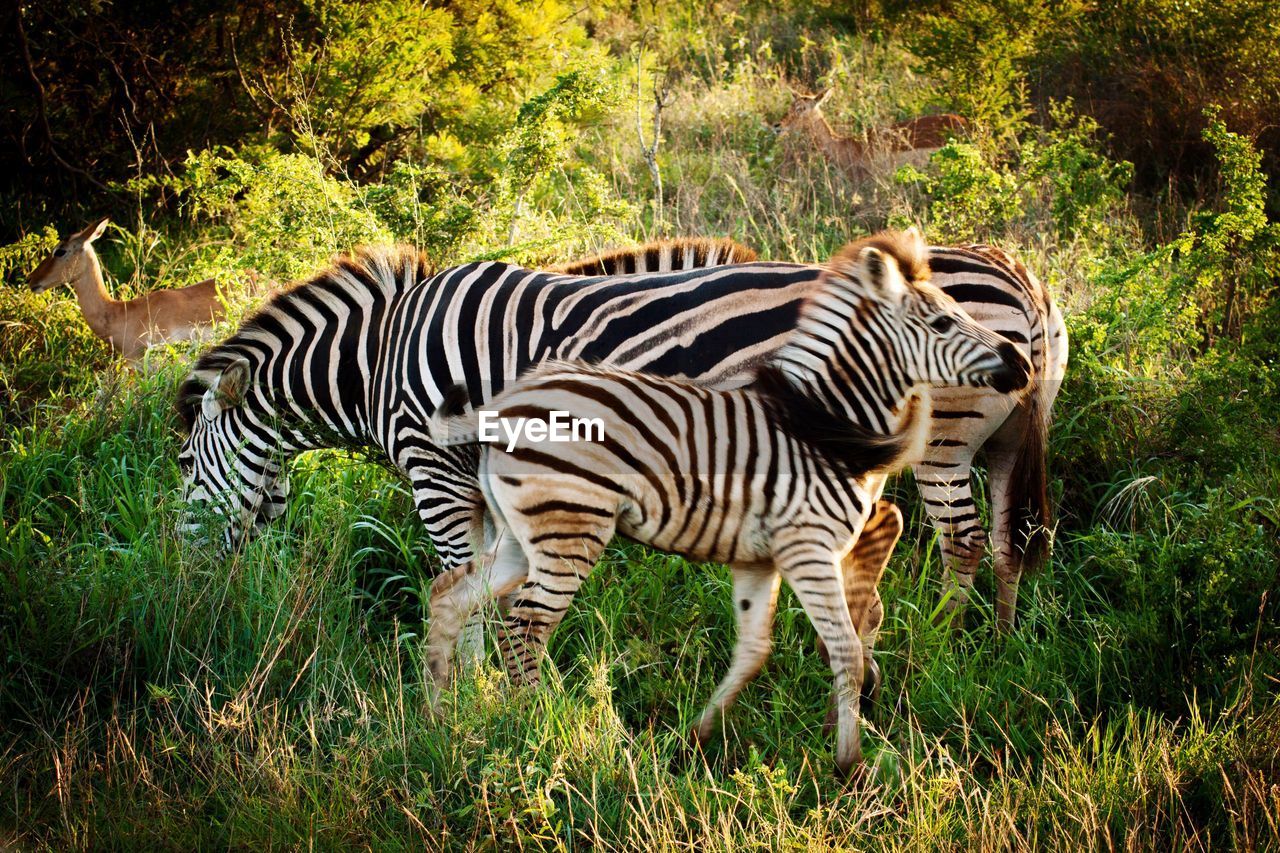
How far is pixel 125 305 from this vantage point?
8.59 metres

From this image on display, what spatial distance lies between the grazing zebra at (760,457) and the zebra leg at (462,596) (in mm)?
126

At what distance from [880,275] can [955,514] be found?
1456 mm

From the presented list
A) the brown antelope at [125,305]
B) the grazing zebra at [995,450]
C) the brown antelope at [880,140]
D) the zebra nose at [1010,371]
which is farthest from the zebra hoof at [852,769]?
the brown antelope at [880,140]

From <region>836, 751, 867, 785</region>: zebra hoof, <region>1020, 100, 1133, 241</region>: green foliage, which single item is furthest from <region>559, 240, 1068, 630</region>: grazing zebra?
<region>1020, 100, 1133, 241</region>: green foliage

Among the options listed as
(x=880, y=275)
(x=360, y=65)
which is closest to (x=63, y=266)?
(x=360, y=65)

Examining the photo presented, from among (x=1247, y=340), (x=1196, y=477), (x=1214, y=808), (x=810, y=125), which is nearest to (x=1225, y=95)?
(x=810, y=125)

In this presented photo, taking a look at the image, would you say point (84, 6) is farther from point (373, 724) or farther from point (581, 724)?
point (581, 724)

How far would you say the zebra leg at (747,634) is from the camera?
440cm

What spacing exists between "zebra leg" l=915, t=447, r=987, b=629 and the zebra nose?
0.95 meters

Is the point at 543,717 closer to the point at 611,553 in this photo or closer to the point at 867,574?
the point at 867,574

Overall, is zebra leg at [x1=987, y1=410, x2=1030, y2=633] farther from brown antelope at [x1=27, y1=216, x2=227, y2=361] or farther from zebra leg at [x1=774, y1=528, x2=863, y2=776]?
brown antelope at [x1=27, y1=216, x2=227, y2=361]

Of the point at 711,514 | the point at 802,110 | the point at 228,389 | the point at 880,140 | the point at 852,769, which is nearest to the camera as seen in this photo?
the point at 852,769

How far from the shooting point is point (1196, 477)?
571 centimetres

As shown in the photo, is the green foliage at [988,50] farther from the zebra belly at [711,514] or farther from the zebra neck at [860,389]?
the zebra belly at [711,514]
